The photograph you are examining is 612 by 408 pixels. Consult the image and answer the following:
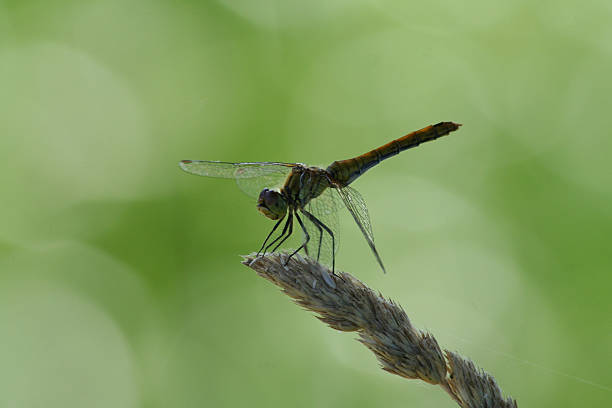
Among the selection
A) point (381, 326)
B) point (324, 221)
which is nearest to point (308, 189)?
point (324, 221)

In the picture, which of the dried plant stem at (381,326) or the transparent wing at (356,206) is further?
the transparent wing at (356,206)

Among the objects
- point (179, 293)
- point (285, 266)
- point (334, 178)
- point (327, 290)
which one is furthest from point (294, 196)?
point (179, 293)

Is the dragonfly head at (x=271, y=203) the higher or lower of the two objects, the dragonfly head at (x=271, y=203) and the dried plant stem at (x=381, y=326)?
A: the higher

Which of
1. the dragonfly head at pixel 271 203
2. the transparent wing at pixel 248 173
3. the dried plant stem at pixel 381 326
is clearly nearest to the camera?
the dried plant stem at pixel 381 326

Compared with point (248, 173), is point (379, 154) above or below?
above

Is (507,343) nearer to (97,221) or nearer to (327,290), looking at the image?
(327,290)

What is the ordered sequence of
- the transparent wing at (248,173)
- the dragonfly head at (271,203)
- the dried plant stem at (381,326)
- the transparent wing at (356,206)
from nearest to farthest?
the dried plant stem at (381,326) < the transparent wing at (356,206) < the dragonfly head at (271,203) < the transparent wing at (248,173)

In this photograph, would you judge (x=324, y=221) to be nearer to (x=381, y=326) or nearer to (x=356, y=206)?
(x=356, y=206)

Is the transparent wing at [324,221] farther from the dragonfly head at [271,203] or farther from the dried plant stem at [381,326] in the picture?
the dried plant stem at [381,326]

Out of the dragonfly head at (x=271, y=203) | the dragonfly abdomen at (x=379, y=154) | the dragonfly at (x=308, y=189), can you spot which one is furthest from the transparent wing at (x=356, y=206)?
the dragonfly head at (x=271, y=203)
